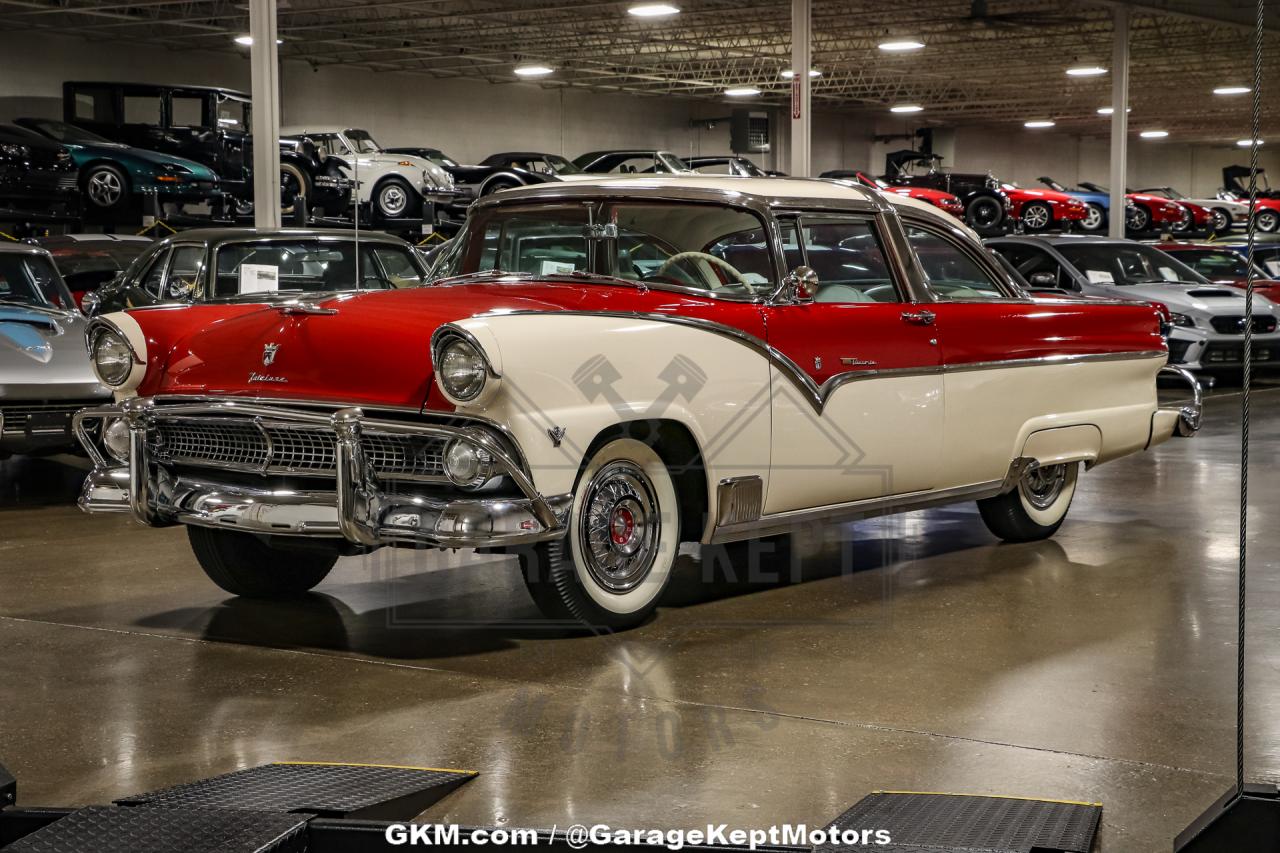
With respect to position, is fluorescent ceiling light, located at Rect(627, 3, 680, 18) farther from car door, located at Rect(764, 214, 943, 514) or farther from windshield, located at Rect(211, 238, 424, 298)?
car door, located at Rect(764, 214, 943, 514)

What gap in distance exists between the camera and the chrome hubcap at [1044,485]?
721 cm

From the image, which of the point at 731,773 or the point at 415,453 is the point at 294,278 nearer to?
the point at 415,453

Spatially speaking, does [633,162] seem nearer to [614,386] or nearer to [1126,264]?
[1126,264]

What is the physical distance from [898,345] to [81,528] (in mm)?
4448

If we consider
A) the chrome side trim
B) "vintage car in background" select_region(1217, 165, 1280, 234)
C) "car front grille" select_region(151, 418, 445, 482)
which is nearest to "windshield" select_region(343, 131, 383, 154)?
the chrome side trim

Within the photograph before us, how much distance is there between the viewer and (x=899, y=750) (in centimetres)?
404

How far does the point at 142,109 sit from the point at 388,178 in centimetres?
371

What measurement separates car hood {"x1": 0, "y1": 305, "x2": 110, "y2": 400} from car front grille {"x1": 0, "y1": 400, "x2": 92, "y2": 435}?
6 centimetres

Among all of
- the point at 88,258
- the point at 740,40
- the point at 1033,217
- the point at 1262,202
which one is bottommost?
the point at 88,258

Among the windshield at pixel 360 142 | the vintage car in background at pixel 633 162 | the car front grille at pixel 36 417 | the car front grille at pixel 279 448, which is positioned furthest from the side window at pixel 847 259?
the vintage car in background at pixel 633 162

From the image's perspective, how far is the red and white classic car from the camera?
193 inches

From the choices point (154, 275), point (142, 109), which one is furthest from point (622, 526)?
point (142, 109)

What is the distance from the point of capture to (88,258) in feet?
42.0

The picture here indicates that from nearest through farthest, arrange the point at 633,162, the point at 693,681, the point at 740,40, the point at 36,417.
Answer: the point at 693,681, the point at 36,417, the point at 633,162, the point at 740,40
